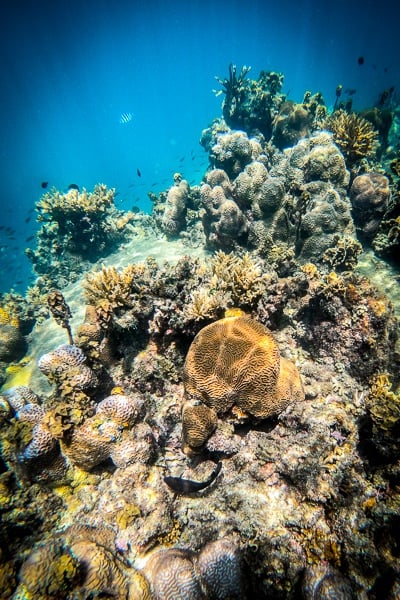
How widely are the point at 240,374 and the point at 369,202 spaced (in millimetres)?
7927

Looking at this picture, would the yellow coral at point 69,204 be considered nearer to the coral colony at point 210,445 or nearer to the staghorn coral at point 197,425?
the coral colony at point 210,445

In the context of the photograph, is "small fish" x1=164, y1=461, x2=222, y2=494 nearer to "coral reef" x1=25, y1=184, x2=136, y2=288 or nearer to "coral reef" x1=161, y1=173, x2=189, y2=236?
"coral reef" x1=161, y1=173, x2=189, y2=236

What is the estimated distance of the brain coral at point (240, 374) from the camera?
3979 millimetres

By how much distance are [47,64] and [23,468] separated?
8091 cm

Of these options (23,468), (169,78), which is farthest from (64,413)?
(169,78)

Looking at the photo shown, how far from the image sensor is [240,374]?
13.1 feet

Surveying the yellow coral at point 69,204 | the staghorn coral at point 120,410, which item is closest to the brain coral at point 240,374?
the staghorn coral at point 120,410

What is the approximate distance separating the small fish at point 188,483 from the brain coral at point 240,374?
2.69 feet

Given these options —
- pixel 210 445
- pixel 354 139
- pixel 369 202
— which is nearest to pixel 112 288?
pixel 210 445

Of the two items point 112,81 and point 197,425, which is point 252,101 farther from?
point 112,81

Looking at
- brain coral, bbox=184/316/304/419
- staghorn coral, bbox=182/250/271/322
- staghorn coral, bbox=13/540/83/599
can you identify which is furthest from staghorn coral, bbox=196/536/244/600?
staghorn coral, bbox=182/250/271/322

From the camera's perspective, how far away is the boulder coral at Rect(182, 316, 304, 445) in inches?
157

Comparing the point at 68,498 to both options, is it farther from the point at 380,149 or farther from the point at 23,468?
the point at 380,149

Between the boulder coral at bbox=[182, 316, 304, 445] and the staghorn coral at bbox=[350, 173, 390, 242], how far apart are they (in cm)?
686
